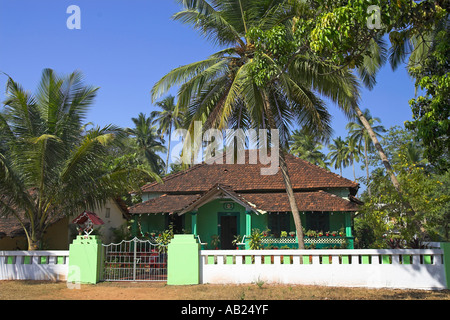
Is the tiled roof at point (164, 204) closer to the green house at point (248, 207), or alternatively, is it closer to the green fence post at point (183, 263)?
the green house at point (248, 207)

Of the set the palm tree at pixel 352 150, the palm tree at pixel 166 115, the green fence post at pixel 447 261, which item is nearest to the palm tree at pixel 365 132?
the palm tree at pixel 352 150

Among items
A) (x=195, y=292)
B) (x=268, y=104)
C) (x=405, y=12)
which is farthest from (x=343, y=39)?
(x=195, y=292)

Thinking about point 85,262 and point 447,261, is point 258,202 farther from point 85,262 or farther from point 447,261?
point 447,261

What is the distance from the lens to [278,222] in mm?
18859

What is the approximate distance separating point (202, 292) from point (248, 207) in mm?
7299

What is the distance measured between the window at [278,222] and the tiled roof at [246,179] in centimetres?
138

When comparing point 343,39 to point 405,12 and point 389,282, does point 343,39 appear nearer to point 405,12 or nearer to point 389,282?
point 405,12

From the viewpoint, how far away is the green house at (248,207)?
17.4 meters

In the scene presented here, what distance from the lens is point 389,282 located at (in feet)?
33.8

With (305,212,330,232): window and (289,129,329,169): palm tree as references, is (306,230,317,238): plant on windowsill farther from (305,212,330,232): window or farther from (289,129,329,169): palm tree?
(289,129,329,169): palm tree

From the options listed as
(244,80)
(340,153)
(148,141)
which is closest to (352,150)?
(340,153)

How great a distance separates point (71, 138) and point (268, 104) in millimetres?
6400

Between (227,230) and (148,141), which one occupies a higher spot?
(148,141)

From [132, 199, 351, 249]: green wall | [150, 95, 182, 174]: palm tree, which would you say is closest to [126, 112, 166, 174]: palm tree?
[150, 95, 182, 174]: palm tree
